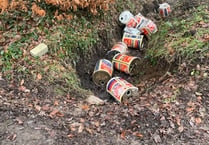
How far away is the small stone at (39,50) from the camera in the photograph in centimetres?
418

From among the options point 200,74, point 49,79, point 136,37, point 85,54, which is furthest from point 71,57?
point 200,74

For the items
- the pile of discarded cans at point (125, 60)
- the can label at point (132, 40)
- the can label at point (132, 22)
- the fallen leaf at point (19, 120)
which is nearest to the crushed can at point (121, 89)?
the pile of discarded cans at point (125, 60)

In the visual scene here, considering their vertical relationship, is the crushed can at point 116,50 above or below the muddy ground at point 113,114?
above

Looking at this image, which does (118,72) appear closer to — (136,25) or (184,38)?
(136,25)

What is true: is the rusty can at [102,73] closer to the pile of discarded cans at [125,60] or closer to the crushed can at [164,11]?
the pile of discarded cans at [125,60]

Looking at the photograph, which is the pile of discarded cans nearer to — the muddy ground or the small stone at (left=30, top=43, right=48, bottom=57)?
the muddy ground

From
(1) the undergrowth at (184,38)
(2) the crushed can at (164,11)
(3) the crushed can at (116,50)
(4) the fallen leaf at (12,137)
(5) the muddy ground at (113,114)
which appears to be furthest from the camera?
(2) the crushed can at (164,11)

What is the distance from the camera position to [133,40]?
18.6 ft

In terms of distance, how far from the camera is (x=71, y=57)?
4680 millimetres

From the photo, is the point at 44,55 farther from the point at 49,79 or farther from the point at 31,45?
the point at 49,79

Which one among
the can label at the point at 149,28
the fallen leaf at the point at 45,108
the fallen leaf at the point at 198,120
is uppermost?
the can label at the point at 149,28

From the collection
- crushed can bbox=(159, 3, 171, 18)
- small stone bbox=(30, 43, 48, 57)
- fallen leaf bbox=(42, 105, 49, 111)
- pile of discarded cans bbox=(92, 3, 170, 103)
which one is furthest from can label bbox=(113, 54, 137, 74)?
crushed can bbox=(159, 3, 171, 18)

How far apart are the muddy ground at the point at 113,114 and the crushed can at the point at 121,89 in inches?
5.0

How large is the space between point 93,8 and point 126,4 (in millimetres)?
1842
